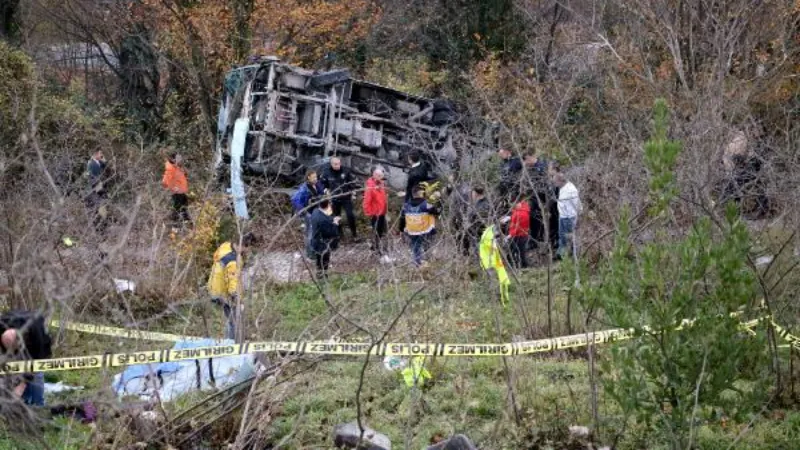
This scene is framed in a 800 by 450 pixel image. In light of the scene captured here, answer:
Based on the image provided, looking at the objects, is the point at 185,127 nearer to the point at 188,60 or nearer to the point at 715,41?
the point at 188,60

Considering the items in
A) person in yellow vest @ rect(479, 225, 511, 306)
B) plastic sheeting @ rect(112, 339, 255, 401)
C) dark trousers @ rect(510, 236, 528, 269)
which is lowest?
plastic sheeting @ rect(112, 339, 255, 401)

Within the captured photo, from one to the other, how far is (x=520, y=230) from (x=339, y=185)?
3.54m

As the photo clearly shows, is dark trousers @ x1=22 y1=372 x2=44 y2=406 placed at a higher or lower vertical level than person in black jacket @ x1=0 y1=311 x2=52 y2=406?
lower

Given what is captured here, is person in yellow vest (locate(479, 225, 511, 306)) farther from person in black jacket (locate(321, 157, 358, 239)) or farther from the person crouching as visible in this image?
person in black jacket (locate(321, 157, 358, 239))

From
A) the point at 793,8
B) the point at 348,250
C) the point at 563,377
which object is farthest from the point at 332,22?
the point at 563,377

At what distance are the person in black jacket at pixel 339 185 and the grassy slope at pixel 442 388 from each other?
5026 millimetres

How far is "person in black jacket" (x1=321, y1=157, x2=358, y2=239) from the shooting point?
15.9m

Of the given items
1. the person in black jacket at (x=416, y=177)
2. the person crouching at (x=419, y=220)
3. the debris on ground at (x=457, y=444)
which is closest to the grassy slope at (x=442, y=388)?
the debris on ground at (x=457, y=444)

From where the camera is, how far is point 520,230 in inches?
536

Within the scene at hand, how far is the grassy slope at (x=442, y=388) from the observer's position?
7.28 m

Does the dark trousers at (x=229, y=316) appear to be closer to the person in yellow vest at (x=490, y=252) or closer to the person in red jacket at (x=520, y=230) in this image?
the person in yellow vest at (x=490, y=252)

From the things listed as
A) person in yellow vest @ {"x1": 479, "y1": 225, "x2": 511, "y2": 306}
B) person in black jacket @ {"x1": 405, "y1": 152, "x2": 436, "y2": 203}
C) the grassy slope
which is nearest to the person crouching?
person in black jacket @ {"x1": 405, "y1": 152, "x2": 436, "y2": 203}

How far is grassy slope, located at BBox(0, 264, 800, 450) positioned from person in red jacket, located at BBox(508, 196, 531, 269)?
2452mm

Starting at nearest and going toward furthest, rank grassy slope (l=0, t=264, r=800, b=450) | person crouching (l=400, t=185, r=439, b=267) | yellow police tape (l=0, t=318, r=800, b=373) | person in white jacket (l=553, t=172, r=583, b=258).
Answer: yellow police tape (l=0, t=318, r=800, b=373), grassy slope (l=0, t=264, r=800, b=450), person in white jacket (l=553, t=172, r=583, b=258), person crouching (l=400, t=185, r=439, b=267)
